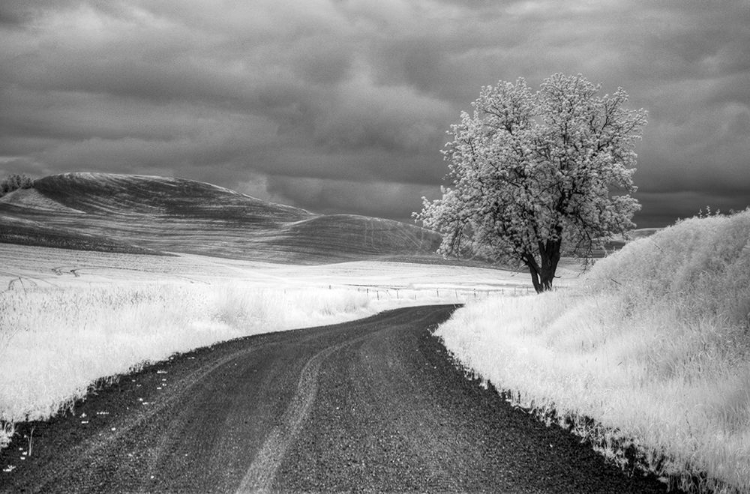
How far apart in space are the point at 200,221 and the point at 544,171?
408 ft

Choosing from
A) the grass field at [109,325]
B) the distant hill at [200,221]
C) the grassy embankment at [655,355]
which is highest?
the distant hill at [200,221]

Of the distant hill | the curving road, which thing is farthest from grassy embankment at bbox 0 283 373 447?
the distant hill

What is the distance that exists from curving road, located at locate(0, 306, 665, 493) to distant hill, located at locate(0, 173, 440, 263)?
9798 cm

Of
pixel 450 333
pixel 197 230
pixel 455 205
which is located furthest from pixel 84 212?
pixel 450 333

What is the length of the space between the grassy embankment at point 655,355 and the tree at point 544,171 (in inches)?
521

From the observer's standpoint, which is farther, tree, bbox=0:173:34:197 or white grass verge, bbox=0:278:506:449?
tree, bbox=0:173:34:197

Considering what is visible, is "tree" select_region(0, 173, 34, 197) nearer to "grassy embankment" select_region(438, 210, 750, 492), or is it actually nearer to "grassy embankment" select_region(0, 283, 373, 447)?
"grassy embankment" select_region(0, 283, 373, 447)

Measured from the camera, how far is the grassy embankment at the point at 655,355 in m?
6.25

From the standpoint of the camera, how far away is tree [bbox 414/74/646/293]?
30.3m

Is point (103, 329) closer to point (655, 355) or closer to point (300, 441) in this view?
point (300, 441)

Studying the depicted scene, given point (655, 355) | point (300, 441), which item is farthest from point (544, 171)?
point (300, 441)

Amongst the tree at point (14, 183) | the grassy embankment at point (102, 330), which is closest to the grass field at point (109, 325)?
the grassy embankment at point (102, 330)

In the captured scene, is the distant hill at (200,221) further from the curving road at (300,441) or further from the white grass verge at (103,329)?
the curving road at (300,441)

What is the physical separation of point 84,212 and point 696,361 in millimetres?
150913
